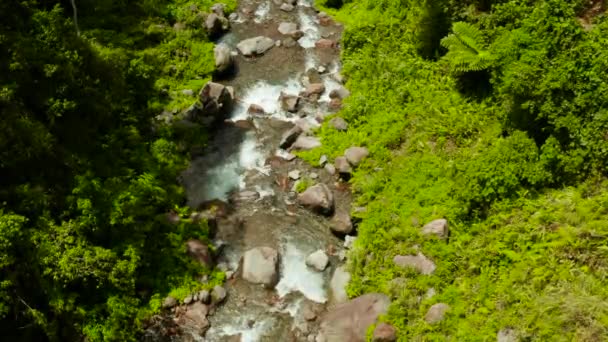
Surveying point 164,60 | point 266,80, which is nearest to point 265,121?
point 266,80

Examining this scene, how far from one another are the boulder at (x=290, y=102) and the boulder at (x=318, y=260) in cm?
761

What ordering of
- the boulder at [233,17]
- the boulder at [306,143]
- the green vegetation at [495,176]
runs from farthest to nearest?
the boulder at [233,17]
the boulder at [306,143]
the green vegetation at [495,176]

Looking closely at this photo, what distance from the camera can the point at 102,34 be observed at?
23.0 meters

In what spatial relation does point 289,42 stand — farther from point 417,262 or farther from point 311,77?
point 417,262

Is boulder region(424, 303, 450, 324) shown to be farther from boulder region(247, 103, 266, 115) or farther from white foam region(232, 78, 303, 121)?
boulder region(247, 103, 266, 115)

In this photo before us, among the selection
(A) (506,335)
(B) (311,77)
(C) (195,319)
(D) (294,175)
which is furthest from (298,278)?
(B) (311,77)

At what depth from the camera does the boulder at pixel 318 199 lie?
56.5 ft

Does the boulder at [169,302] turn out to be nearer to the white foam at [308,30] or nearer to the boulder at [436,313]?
the boulder at [436,313]

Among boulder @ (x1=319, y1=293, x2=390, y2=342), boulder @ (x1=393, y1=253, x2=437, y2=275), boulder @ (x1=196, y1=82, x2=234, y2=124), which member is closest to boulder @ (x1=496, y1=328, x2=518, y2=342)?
boulder @ (x1=393, y1=253, x2=437, y2=275)

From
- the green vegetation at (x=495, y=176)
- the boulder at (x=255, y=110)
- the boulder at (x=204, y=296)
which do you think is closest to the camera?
the green vegetation at (x=495, y=176)

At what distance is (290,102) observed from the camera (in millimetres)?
21547

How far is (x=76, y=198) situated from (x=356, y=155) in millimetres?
9380

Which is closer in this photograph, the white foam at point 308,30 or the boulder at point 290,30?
the white foam at point 308,30

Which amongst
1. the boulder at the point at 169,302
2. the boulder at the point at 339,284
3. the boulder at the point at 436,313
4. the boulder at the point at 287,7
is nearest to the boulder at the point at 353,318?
the boulder at the point at 339,284
